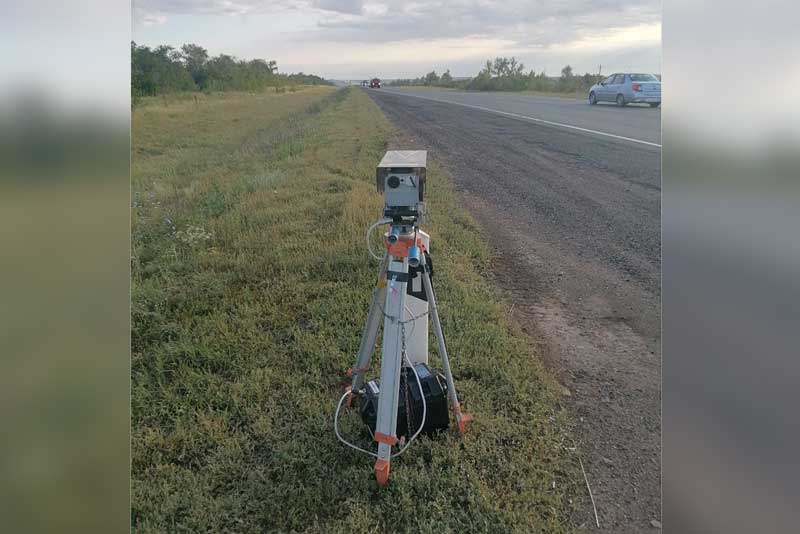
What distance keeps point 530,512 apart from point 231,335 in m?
2.27

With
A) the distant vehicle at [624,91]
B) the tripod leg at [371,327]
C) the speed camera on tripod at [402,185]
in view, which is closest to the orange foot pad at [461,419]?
the tripod leg at [371,327]

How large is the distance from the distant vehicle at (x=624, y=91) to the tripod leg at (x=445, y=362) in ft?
45.2

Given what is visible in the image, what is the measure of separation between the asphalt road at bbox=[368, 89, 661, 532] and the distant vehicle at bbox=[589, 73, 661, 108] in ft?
6.41

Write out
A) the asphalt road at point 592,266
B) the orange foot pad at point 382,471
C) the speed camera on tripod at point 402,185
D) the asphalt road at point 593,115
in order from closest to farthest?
the speed camera on tripod at point 402,185, the orange foot pad at point 382,471, the asphalt road at point 592,266, the asphalt road at point 593,115

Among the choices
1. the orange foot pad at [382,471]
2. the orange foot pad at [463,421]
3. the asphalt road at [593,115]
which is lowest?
the orange foot pad at [382,471]

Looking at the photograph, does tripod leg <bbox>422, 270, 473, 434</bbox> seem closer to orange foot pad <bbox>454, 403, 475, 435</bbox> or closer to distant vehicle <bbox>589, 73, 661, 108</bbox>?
orange foot pad <bbox>454, 403, 475, 435</bbox>

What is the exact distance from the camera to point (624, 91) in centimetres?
1675

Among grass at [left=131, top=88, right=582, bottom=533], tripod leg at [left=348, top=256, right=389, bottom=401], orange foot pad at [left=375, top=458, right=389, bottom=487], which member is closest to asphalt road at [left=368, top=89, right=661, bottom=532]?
grass at [left=131, top=88, right=582, bottom=533]

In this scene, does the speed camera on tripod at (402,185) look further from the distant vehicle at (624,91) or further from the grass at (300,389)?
the distant vehicle at (624,91)

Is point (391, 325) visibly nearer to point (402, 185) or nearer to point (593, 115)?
point (402, 185)

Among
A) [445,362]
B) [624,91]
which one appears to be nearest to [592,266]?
[445,362]

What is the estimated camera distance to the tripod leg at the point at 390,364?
97.9 inches
